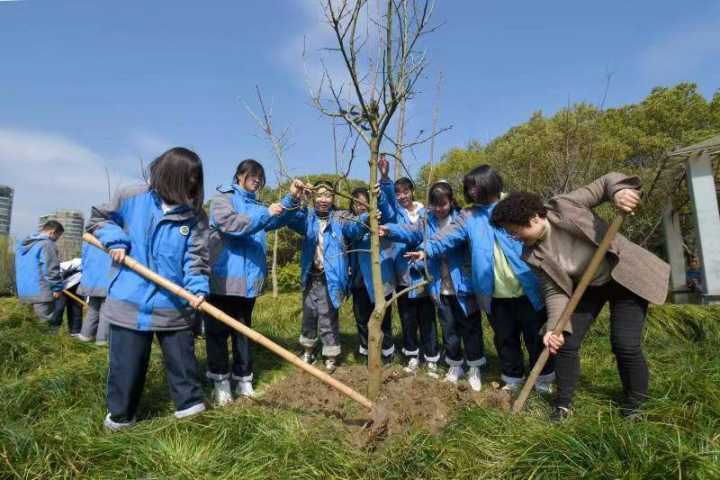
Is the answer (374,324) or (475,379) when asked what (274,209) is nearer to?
(374,324)

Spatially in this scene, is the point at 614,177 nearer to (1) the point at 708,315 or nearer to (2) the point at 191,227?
(2) the point at 191,227

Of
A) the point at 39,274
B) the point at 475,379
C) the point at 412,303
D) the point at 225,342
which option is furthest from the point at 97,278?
the point at 475,379

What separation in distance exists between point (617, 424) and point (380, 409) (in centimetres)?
129

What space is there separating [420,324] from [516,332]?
43.6 inches

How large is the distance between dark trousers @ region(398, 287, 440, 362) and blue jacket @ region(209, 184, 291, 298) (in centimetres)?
159

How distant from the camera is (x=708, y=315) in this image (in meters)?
4.90

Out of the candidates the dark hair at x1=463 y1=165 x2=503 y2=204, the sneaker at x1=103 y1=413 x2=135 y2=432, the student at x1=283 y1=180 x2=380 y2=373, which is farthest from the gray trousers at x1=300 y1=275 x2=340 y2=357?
the sneaker at x1=103 y1=413 x2=135 y2=432

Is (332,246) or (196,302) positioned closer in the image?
(196,302)

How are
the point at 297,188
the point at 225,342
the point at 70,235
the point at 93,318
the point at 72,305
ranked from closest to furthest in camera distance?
the point at 297,188 → the point at 225,342 → the point at 93,318 → the point at 72,305 → the point at 70,235

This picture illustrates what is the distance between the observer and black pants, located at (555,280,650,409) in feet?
8.40

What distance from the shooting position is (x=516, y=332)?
3588 millimetres

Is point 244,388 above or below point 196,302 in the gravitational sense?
below

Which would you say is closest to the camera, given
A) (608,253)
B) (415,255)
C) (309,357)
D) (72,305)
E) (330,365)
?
(608,253)

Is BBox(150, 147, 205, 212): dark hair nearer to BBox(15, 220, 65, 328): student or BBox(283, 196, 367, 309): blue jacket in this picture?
BBox(283, 196, 367, 309): blue jacket
